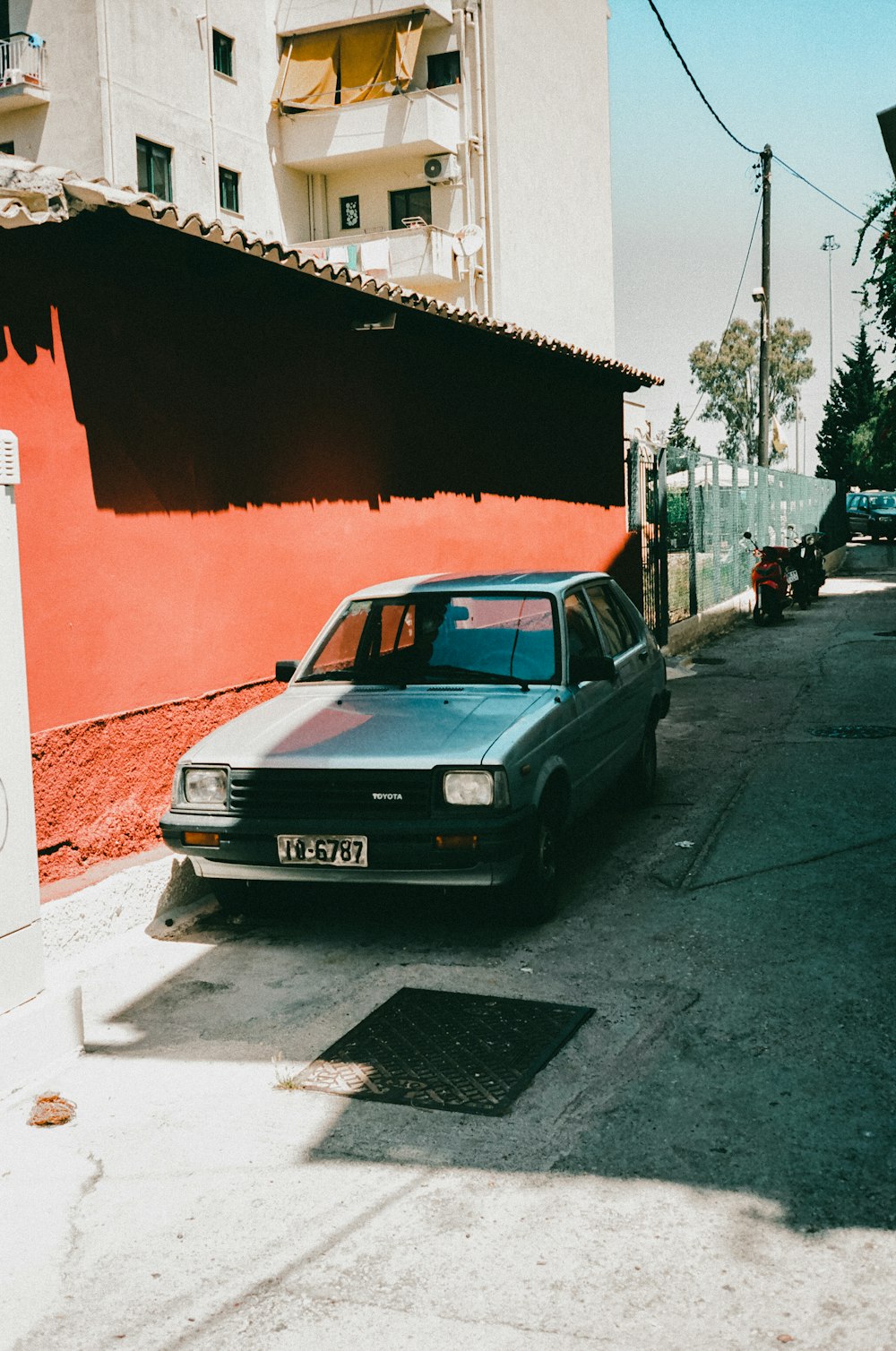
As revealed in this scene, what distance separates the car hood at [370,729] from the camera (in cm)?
551

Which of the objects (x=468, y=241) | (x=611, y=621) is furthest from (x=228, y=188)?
(x=611, y=621)

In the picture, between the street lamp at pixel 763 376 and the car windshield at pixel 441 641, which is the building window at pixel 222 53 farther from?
the car windshield at pixel 441 641

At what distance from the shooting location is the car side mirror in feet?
21.4

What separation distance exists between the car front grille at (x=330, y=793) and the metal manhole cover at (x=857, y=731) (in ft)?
20.0

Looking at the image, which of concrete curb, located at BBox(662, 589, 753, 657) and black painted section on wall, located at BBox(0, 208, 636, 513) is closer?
black painted section on wall, located at BBox(0, 208, 636, 513)

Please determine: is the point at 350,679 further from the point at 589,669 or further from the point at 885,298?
the point at 885,298

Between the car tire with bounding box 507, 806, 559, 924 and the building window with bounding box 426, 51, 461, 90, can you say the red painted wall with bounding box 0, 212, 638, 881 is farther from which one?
the building window with bounding box 426, 51, 461, 90

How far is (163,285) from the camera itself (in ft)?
22.2

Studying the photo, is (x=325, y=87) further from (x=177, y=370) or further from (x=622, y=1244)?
(x=622, y=1244)

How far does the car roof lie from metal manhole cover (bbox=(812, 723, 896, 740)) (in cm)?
404

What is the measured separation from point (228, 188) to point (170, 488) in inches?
947

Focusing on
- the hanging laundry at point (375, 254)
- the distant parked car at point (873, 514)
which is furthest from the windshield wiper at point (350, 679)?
the distant parked car at point (873, 514)

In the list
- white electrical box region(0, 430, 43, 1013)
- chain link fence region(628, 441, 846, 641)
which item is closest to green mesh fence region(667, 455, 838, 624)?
chain link fence region(628, 441, 846, 641)

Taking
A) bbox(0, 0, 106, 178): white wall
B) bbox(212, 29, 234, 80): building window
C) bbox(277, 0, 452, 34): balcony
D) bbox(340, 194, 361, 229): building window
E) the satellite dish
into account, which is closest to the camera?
bbox(0, 0, 106, 178): white wall
